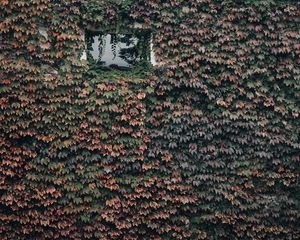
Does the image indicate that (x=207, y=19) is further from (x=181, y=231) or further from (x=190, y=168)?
(x=181, y=231)

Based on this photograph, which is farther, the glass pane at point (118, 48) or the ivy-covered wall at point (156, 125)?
the glass pane at point (118, 48)

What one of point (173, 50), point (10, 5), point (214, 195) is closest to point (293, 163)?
point (214, 195)

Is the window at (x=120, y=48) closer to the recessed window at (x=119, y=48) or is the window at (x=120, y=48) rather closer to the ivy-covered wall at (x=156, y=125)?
the recessed window at (x=119, y=48)

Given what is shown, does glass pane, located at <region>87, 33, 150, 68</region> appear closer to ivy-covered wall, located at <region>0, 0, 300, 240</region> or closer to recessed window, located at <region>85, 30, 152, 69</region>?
recessed window, located at <region>85, 30, 152, 69</region>

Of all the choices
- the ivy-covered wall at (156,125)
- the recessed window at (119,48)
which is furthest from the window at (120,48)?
the ivy-covered wall at (156,125)

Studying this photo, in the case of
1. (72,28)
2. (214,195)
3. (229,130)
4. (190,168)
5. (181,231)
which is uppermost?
(72,28)

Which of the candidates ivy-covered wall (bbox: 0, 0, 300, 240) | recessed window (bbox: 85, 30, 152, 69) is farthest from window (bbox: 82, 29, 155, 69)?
ivy-covered wall (bbox: 0, 0, 300, 240)
